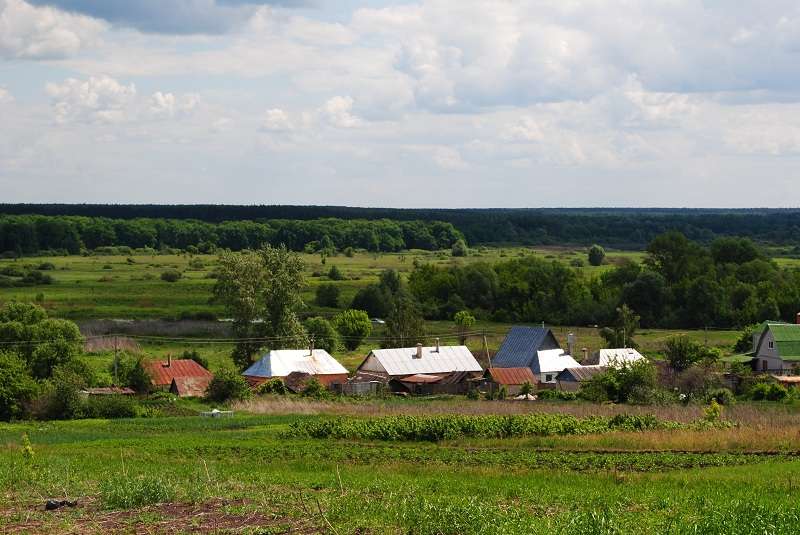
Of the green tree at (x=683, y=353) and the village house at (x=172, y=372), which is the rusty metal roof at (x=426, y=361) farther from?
the green tree at (x=683, y=353)

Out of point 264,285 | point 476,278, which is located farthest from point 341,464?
point 476,278

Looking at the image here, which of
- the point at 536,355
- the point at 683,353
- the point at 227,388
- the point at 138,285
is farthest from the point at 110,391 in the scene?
the point at 138,285

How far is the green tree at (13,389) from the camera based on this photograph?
52.6m

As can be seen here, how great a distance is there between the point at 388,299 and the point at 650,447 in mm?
69758

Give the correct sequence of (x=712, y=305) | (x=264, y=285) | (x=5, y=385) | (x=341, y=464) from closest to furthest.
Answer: (x=341, y=464), (x=5, y=385), (x=264, y=285), (x=712, y=305)

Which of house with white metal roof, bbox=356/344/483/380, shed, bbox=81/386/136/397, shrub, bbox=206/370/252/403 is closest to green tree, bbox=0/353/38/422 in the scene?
shed, bbox=81/386/136/397

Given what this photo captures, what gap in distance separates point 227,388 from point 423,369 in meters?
13.4

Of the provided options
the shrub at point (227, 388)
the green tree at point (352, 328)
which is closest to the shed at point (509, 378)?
the shrub at point (227, 388)

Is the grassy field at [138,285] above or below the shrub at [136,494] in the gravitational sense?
below

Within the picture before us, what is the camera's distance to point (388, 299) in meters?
104

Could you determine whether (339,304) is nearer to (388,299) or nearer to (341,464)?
(388,299)

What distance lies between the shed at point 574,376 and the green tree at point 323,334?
69.9 ft

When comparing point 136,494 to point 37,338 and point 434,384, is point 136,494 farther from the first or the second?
point 37,338

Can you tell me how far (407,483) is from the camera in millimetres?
Answer: 25578
